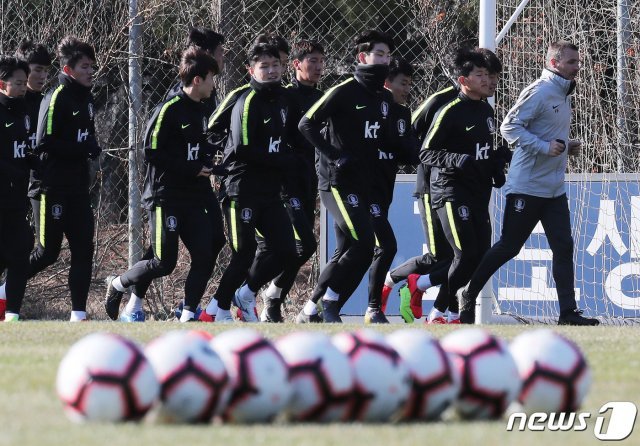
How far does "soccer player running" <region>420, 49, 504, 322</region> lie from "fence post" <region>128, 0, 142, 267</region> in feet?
10.4

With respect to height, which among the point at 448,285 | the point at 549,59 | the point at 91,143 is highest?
the point at 549,59

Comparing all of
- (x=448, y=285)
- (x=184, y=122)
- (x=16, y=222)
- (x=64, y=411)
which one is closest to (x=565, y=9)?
(x=448, y=285)

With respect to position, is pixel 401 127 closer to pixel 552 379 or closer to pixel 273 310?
pixel 273 310

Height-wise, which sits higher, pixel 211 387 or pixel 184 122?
pixel 184 122

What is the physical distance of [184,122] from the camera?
1070cm

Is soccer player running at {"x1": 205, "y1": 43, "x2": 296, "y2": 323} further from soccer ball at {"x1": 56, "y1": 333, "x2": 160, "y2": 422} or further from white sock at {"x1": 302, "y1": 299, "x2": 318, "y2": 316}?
soccer ball at {"x1": 56, "y1": 333, "x2": 160, "y2": 422}

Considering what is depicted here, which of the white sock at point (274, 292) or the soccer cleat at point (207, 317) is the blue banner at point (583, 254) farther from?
the soccer cleat at point (207, 317)

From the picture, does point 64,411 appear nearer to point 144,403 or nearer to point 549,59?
point 144,403

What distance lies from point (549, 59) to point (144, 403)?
7.18 m

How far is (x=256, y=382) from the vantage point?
4.72 m

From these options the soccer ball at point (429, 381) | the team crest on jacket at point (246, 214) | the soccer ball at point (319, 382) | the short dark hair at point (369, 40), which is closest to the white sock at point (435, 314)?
the team crest on jacket at point (246, 214)

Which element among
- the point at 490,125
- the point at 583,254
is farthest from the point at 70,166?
the point at 583,254

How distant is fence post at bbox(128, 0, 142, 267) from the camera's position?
42.2ft

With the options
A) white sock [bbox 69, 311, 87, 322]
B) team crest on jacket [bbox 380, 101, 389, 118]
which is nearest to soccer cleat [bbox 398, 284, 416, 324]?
team crest on jacket [bbox 380, 101, 389, 118]
